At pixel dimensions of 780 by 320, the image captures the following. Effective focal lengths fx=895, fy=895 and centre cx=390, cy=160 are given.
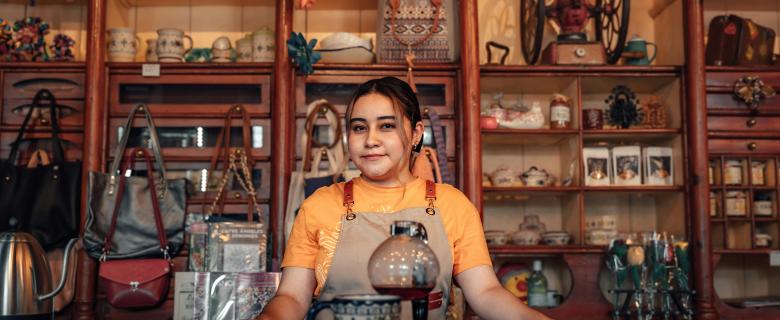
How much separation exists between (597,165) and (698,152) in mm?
506

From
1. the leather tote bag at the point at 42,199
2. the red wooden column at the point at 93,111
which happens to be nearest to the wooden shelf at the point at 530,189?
the red wooden column at the point at 93,111

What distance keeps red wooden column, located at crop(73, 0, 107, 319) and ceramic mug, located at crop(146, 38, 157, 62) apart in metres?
→ 0.25

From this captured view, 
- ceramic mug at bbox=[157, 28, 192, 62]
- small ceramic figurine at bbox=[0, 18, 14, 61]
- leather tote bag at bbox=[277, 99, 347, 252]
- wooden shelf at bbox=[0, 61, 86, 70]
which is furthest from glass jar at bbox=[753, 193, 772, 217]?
small ceramic figurine at bbox=[0, 18, 14, 61]

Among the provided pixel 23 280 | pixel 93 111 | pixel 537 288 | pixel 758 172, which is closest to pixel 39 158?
pixel 93 111

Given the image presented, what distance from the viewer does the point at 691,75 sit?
454 cm

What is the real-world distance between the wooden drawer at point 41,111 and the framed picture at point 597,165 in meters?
2.60

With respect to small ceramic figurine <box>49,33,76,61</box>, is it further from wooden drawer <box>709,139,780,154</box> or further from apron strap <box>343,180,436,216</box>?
wooden drawer <box>709,139,780,154</box>

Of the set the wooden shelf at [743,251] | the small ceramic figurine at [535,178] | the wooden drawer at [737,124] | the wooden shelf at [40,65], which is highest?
the wooden shelf at [40,65]

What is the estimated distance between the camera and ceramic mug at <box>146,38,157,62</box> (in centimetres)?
463

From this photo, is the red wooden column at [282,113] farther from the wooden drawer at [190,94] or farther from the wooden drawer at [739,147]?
the wooden drawer at [739,147]

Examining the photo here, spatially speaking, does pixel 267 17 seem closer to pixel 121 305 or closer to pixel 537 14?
pixel 537 14

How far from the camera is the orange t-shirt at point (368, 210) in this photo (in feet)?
6.34

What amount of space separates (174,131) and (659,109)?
251cm

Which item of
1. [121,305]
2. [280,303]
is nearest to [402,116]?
[280,303]
